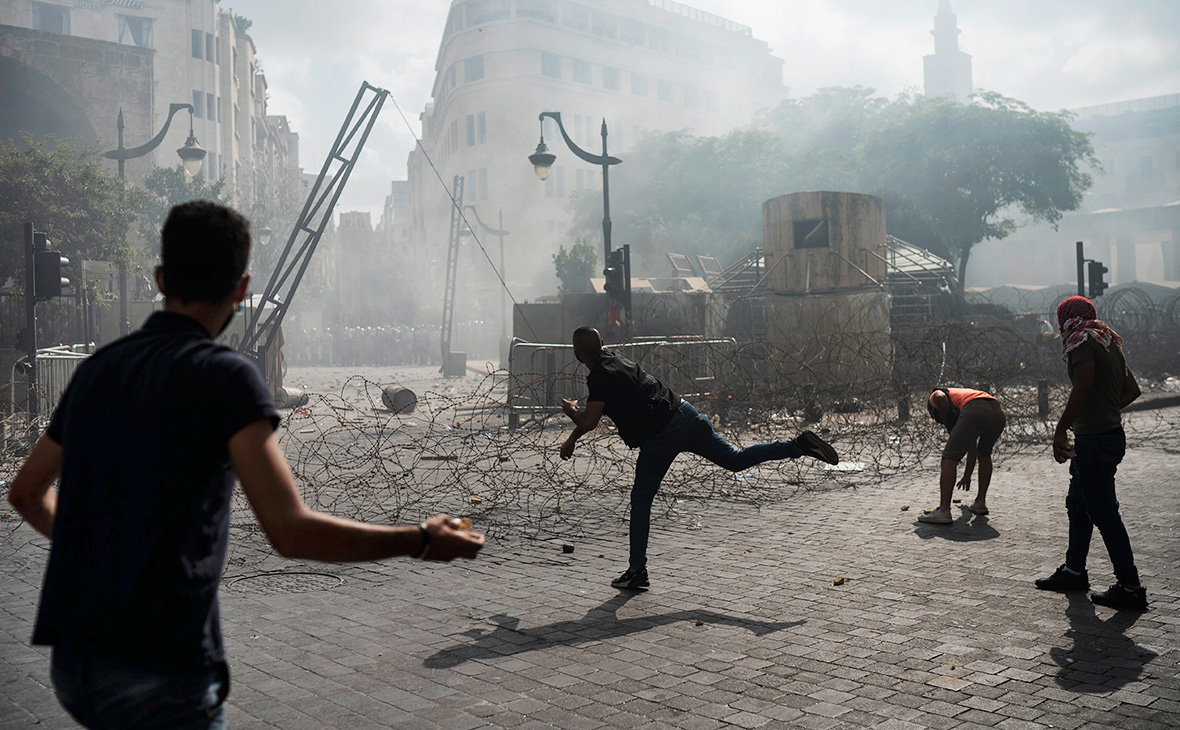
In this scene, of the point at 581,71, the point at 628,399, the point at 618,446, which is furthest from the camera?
the point at 581,71

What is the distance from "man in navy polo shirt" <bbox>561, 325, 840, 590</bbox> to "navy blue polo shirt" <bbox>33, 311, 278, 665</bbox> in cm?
416

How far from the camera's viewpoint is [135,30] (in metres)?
59.3

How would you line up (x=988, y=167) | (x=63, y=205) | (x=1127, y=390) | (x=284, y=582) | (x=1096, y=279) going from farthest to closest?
(x=988, y=167), (x=63, y=205), (x=1096, y=279), (x=284, y=582), (x=1127, y=390)

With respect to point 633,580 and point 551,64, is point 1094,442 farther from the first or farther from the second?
point 551,64

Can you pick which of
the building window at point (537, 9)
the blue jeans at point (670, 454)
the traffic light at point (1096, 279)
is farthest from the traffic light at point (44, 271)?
the building window at point (537, 9)

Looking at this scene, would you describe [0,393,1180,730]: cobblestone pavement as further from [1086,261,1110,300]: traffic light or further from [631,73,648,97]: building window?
[631,73,648,97]: building window

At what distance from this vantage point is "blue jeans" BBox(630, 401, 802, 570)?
6129 mm

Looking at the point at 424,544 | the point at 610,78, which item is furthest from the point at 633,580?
the point at 610,78

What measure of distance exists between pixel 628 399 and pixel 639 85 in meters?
97.3

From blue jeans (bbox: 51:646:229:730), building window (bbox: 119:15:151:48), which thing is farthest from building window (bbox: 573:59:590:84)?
blue jeans (bbox: 51:646:229:730)

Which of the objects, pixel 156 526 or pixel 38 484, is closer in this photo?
pixel 156 526

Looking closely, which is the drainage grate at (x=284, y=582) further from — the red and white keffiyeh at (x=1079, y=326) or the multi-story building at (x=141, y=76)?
the multi-story building at (x=141, y=76)

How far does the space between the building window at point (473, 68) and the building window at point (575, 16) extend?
33.3 ft

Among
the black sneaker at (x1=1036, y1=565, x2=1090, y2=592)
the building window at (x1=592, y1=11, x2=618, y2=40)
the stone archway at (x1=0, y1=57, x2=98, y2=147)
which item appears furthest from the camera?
the building window at (x1=592, y1=11, x2=618, y2=40)
